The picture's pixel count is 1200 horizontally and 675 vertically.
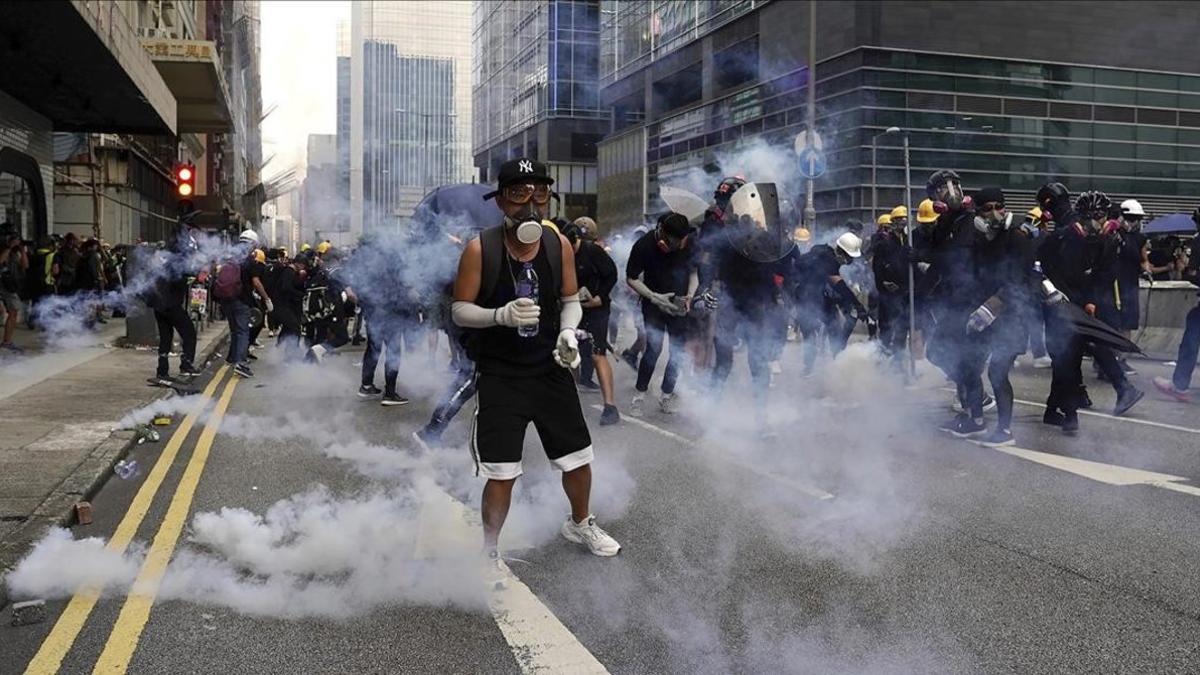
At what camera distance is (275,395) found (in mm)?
10266

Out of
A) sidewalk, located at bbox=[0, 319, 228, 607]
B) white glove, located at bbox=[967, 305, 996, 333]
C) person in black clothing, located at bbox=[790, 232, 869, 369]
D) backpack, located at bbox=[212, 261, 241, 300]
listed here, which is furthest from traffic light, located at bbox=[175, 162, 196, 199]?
white glove, located at bbox=[967, 305, 996, 333]

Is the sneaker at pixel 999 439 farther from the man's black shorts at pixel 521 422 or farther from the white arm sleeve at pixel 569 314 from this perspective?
the white arm sleeve at pixel 569 314

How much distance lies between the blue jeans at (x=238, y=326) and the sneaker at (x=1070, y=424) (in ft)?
32.3

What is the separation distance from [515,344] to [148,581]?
190 cm

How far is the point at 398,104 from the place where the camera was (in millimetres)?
14125

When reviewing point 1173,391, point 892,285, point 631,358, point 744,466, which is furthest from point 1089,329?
point 631,358

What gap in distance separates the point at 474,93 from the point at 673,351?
12.4 meters

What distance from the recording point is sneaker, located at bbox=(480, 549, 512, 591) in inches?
150

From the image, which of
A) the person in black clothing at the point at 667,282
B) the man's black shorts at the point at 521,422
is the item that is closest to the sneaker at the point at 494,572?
the man's black shorts at the point at 521,422

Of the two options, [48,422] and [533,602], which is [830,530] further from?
[48,422]

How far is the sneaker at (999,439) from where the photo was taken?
665 cm

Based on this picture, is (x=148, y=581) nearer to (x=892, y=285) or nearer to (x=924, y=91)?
(x=892, y=285)

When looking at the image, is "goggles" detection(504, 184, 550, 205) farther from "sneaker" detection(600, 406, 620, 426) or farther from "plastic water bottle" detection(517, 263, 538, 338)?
"sneaker" detection(600, 406, 620, 426)

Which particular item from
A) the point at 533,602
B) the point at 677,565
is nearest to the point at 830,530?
the point at 677,565
